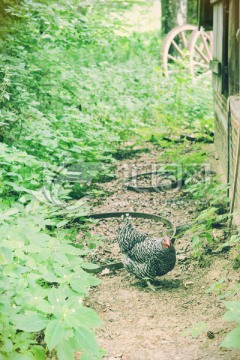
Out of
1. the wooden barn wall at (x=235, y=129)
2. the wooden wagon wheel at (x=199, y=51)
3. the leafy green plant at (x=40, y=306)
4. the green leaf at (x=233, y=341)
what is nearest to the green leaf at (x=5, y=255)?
the leafy green plant at (x=40, y=306)

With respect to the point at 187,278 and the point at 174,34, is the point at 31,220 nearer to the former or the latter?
the point at 187,278

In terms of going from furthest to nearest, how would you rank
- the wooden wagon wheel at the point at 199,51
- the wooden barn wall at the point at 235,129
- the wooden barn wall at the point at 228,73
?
1. the wooden wagon wheel at the point at 199,51
2. the wooden barn wall at the point at 228,73
3. the wooden barn wall at the point at 235,129

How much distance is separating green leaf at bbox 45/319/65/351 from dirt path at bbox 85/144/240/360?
100cm

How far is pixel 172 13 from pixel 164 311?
12.9 meters

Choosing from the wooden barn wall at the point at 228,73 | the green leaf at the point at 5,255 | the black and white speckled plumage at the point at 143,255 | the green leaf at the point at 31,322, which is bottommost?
the black and white speckled plumage at the point at 143,255

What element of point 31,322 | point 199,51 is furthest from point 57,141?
point 199,51

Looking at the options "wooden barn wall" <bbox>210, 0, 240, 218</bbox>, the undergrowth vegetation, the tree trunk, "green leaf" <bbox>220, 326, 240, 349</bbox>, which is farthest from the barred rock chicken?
the tree trunk

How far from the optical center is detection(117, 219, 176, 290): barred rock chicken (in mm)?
4754

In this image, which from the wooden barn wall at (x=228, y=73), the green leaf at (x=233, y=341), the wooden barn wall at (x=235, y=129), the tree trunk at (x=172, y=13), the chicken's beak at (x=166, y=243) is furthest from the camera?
the tree trunk at (x=172, y=13)

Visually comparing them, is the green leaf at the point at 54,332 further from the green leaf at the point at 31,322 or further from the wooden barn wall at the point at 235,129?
the wooden barn wall at the point at 235,129

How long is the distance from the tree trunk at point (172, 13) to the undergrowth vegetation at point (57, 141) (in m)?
2.04

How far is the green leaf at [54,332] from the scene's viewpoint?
104 inches

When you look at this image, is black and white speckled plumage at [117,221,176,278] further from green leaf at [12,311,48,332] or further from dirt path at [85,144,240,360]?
green leaf at [12,311,48,332]

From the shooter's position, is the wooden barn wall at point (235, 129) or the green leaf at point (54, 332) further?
the wooden barn wall at point (235, 129)
